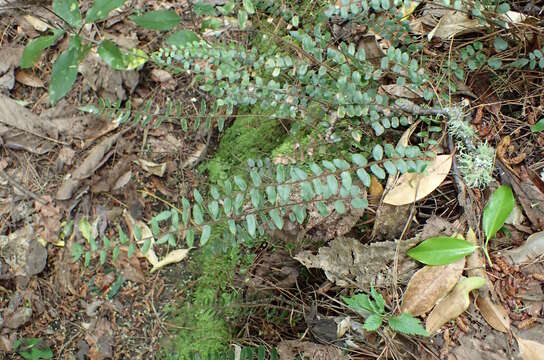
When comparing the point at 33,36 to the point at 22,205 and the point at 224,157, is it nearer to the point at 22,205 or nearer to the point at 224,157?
the point at 22,205

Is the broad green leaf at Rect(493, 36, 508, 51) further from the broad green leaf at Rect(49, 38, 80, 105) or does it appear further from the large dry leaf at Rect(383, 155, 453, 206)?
the broad green leaf at Rect(49, 38, 80, 105)

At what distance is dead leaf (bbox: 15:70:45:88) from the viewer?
2773 millimetres

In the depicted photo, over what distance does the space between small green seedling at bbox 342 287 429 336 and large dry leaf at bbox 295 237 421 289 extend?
86 millimetres

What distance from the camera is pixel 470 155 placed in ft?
5.68

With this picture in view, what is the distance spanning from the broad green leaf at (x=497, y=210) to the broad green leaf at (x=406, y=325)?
39cm

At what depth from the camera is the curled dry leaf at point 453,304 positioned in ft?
5.25

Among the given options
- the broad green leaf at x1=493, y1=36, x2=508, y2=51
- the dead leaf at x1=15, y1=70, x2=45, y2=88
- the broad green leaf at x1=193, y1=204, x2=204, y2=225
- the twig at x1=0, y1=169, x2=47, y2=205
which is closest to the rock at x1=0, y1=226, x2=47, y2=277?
the twig at x1=0, y1=169, x2=47, y2=205

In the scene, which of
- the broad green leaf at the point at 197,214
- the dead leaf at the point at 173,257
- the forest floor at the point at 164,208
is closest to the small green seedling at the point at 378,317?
the forest floor at the point at 164,208

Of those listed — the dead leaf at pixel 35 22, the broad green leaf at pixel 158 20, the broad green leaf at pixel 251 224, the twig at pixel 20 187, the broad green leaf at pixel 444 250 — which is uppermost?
the broad green leaf at pixel 158 20

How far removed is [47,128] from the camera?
8.99ft

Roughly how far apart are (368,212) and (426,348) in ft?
1.82

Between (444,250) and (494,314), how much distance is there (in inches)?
10.2

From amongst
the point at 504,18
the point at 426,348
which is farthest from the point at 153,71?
the point at 426,348

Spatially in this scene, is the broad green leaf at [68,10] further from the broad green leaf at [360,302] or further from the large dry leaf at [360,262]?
the broad green leaf at [360,302]
